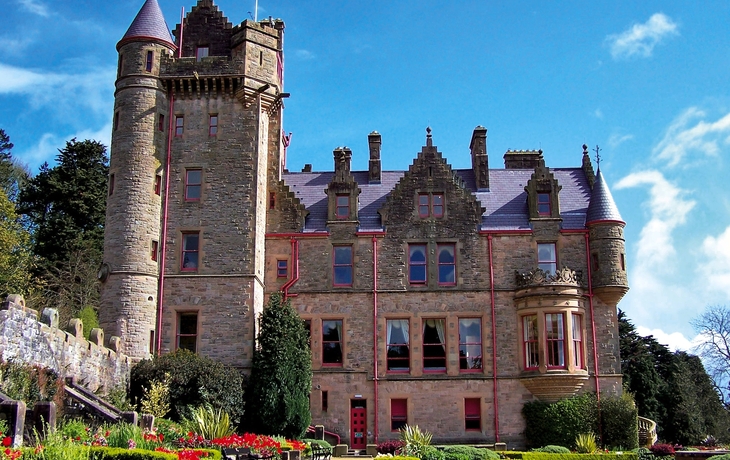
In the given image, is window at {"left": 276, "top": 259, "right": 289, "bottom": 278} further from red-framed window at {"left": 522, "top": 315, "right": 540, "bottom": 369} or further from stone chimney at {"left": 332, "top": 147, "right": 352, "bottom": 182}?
red-framed window at {"left": 522, "top": 315, "right": 540, "bottom": 369}

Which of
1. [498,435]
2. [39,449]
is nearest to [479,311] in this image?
[498,435]

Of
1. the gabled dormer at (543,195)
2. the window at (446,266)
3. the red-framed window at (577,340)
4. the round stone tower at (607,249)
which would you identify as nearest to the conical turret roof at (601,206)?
the round stone tower at (607,249)

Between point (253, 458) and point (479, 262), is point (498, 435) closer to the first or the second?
point (479, 262)

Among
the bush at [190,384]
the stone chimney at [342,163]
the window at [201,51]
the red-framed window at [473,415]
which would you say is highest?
the window at [201,51]

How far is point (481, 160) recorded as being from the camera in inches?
1505

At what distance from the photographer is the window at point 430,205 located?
35.8 m

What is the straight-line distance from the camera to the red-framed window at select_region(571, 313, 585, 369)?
3334 cm

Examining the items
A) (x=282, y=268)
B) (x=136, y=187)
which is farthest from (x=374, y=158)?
(x=136, y=187)

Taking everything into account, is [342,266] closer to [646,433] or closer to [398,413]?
[398,413]

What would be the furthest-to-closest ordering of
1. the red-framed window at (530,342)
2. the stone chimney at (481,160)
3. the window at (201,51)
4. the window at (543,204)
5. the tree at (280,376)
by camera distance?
the stone chimney at (481,160), the window at (201,51), the window at (543,204), the red-framed window at (530,342), the tree at (280,376)

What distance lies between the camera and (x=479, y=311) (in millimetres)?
34625

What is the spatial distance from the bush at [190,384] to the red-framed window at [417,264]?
892cm

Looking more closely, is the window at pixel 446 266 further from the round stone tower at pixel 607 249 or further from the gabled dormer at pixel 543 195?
the round stone tower at pixel 607 249

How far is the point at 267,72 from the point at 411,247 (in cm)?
991
